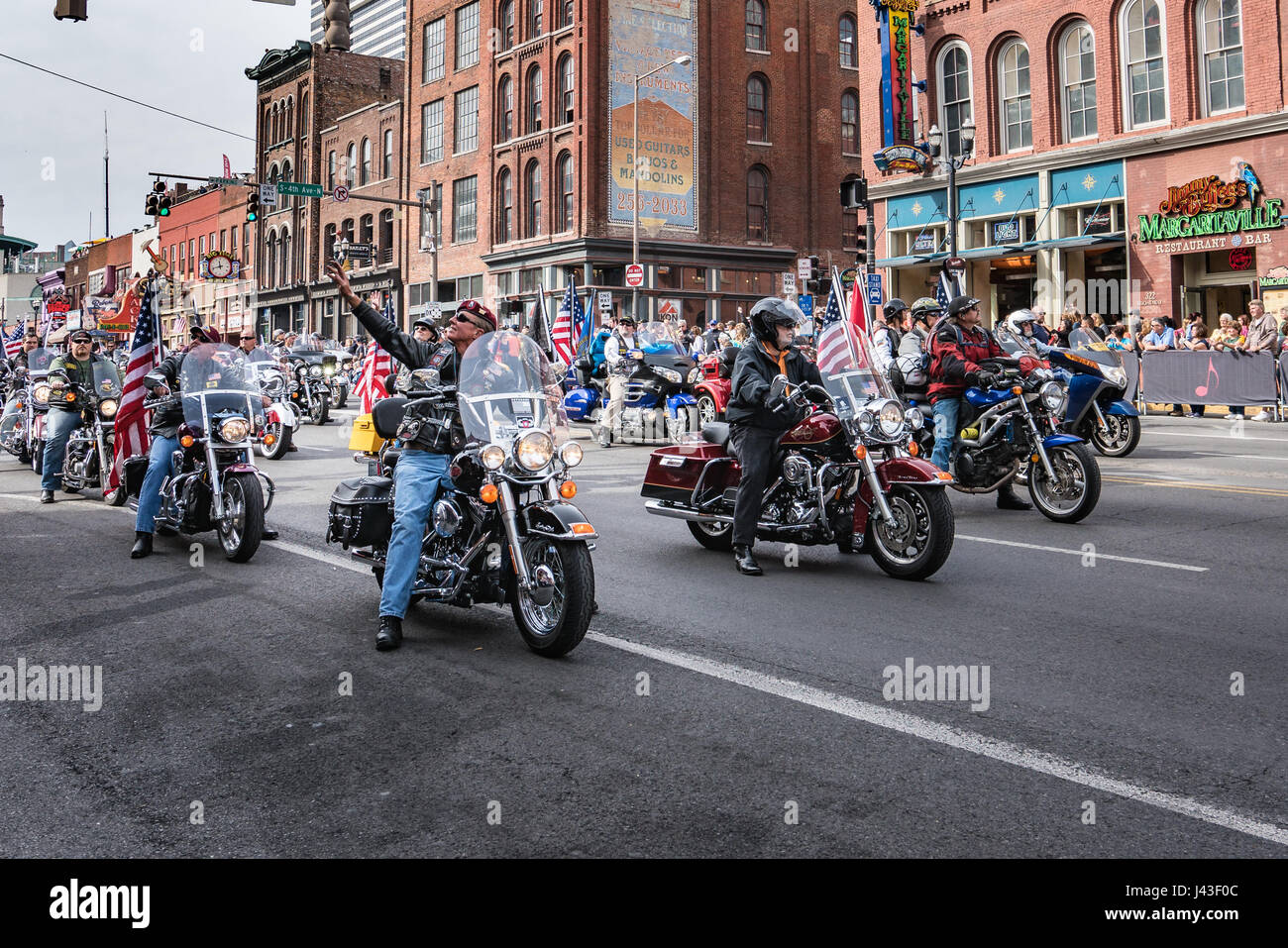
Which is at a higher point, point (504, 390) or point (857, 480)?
point (504, 390)

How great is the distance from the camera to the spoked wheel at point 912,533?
7.75 meters

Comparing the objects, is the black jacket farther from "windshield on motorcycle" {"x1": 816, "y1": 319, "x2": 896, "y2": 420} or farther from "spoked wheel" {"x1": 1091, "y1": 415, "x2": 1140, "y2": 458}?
"spoked wheel" {"x1": 1091, "y1": 415, "x2": 1140, "y2": 458}

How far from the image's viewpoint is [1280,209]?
85.1ft

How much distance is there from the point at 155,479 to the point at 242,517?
3.85 feet

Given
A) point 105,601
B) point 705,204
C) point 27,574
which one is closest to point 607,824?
point 105,601

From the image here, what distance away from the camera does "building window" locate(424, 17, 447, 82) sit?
170 feet

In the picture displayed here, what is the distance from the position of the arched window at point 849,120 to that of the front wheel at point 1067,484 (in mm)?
41171

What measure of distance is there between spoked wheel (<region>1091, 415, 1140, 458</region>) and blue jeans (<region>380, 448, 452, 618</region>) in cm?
1109

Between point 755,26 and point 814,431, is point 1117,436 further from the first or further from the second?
point 755,26

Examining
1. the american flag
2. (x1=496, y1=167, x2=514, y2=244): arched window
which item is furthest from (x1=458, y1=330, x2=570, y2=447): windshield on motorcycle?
(x1=496, y1=167, x2=514, y2=244): arched window

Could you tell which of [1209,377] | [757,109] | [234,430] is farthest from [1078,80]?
[234,430]

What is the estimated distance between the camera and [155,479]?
934 centimetres
